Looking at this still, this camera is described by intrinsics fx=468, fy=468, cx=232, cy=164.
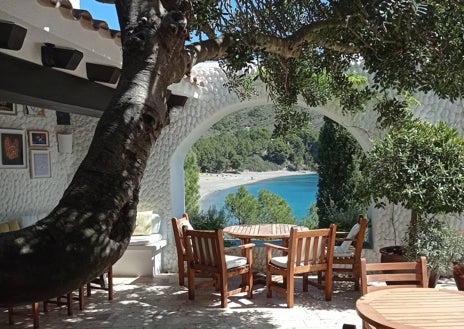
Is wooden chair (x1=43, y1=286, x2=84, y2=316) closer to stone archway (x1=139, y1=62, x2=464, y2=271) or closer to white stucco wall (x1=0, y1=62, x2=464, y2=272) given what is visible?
white stucco wall (x1=0, y1=62, x2=464, y2=272)

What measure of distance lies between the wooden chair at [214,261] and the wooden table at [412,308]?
2516 mm

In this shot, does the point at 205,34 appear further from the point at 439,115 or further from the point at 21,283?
the point at 439,115

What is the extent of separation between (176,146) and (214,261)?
2.50 metres

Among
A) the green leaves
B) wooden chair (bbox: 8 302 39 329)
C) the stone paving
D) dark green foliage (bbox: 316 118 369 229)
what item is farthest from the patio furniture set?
dark green foliage (bbox: 316 118 369 229)

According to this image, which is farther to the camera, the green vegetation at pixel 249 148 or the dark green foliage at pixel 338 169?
the green vegetation at pixel 249 148

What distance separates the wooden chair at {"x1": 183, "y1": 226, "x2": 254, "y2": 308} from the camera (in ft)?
17.6

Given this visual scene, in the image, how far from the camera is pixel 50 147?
725 cm

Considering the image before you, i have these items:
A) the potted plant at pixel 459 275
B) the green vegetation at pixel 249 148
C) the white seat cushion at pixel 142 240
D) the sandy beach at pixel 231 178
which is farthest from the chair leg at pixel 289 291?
the green vegetation at pixel 249 148

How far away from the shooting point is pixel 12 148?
21.3ft

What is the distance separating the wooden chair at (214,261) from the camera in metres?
5.38

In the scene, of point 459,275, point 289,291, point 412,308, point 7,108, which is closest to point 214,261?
point 289,291

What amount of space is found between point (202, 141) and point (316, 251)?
11262 mm

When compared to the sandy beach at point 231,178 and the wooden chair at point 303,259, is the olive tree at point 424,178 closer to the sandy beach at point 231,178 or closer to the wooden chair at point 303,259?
the wooden chair at point 303,259

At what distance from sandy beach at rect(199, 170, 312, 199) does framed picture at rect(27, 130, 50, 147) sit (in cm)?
851
